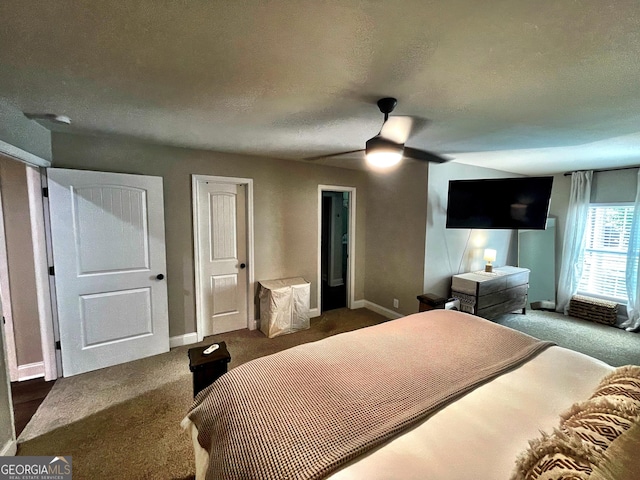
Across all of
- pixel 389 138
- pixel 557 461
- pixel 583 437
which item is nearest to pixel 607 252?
pixel 389 138

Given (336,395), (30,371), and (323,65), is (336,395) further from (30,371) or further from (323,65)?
(30,371)

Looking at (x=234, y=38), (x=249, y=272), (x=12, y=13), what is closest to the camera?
(x=12, y=13)

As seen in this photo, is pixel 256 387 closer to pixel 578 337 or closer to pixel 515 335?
pixel 515 335

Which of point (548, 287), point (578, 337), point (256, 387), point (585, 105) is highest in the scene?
point (585, 105)

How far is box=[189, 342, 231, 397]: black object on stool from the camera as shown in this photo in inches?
59.7

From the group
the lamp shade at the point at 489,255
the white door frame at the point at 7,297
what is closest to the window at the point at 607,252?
the lamp shade at the point at 489,255

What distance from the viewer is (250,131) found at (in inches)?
94.4

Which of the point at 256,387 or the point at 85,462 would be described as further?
the point at 85,462

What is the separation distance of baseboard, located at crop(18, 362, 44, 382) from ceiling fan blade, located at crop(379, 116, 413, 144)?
3.74m

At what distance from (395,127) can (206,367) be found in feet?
6.75

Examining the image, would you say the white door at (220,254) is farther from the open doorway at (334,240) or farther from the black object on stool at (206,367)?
the open doorway at (334,240)

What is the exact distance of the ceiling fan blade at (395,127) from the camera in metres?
1.91

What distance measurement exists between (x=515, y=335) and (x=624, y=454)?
3.64ft

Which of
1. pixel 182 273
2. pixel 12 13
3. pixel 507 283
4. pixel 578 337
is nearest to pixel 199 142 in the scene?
pixel 182 273
